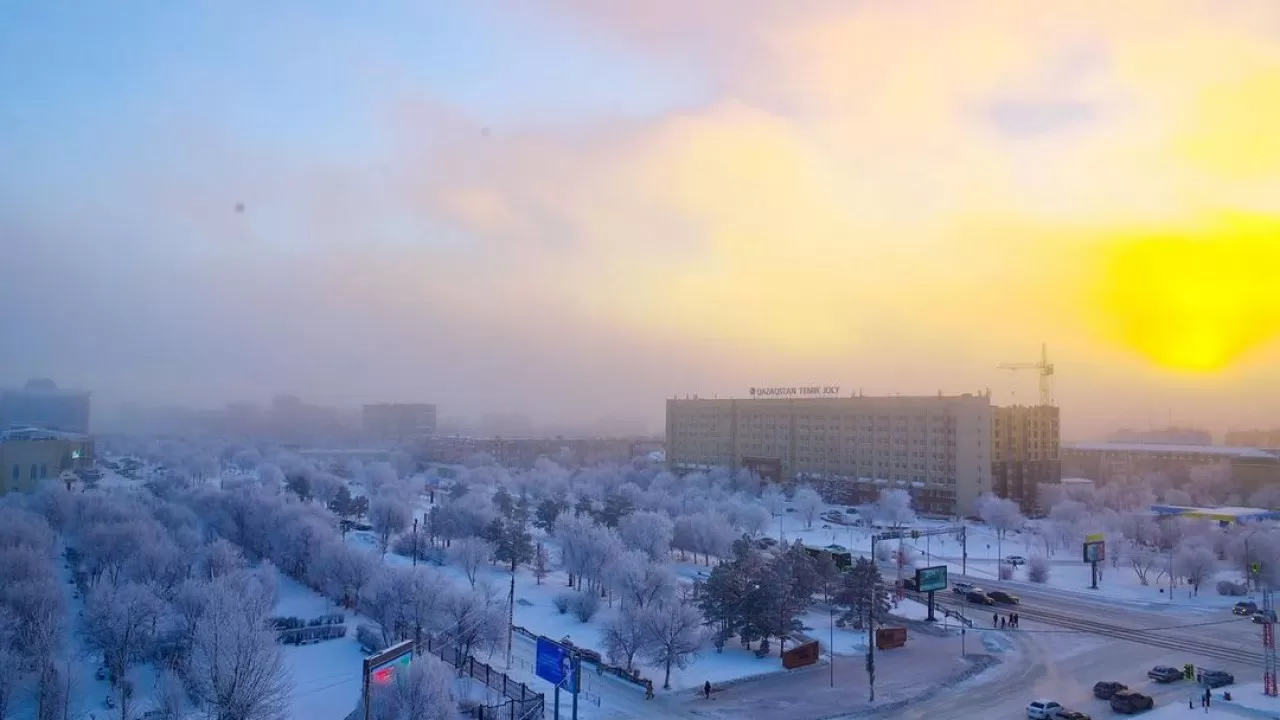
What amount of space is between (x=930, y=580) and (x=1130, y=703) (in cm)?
1133

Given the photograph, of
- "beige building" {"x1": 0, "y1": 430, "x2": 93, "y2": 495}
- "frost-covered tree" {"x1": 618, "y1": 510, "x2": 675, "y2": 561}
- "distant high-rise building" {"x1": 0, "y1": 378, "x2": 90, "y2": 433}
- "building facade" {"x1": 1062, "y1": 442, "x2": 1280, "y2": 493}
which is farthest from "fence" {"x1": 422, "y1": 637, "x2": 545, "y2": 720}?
"distant high-rise building" {"x1": 0, "y1": 378, "x2": 90, "y2": 433}

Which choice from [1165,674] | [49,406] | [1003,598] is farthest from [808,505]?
[49,406]

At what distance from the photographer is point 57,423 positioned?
4813 inches

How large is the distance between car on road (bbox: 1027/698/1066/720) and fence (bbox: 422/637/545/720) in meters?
13.6

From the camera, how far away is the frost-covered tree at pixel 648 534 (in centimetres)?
4572

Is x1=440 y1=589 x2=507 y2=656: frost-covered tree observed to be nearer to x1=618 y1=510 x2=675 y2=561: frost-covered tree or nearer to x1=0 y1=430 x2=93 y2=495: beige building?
x1=618 y1=510 x2=675 y2=561: frost-covered tree

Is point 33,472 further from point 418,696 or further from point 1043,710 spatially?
point 1043,710

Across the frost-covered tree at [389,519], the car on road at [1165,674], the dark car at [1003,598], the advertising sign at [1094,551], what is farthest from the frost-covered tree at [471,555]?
the advertising sign at [1094,551]

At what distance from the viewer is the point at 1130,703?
24000mm

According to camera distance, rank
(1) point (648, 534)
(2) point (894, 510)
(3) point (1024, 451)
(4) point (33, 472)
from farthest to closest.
Answer: (3) point (1024, 451)
(2) point (894, 510)
(4) point (33, 472)
(1) point (648, 534)

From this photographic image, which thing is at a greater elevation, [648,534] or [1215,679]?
[648,534]

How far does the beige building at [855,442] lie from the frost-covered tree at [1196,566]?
30657 mm

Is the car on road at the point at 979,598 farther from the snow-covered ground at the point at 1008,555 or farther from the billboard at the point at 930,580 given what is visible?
the snow-covered ground at the point at 1008,555

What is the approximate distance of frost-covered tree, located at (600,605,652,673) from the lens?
89.2ft
